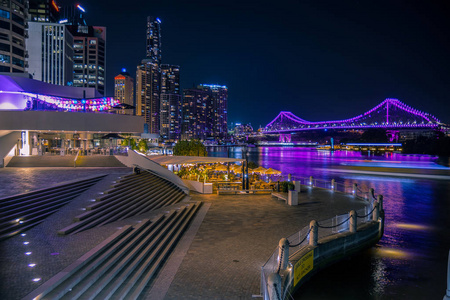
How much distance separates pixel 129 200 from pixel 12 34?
155 ft

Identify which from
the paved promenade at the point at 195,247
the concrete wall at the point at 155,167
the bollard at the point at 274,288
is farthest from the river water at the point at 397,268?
the concrete wall at the point at 155,167

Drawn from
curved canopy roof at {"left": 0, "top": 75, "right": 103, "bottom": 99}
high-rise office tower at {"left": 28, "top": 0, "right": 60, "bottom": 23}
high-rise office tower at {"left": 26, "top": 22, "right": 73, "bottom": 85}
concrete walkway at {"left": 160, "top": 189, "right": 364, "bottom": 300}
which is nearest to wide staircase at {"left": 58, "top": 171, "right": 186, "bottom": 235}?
concrete walkway at {"left": 160, "top": 189, "right": 364, "bottom": 300}

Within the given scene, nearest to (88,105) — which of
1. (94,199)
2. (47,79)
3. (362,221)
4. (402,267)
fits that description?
(94,199)

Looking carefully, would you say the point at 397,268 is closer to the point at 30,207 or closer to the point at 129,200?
the point at 129,200

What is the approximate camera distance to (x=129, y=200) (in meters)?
12.8

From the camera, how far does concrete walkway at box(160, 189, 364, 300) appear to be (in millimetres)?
6688

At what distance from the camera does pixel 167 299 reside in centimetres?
613

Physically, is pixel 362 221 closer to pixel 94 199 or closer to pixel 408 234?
pixel 408 234

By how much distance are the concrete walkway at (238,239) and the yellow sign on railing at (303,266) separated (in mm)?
819

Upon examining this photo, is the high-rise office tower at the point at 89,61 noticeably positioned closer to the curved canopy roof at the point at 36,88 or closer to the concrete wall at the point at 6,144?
the curved canopy roof at the point at 36,88

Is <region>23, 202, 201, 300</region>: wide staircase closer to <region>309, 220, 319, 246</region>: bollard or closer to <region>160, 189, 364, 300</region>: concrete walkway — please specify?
<region>160, 189, 364, 300</region>: concrete walkway

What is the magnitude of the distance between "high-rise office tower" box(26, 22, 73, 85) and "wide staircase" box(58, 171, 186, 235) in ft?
243

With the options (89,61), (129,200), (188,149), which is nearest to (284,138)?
(89,61)

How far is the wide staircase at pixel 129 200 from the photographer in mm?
9602
